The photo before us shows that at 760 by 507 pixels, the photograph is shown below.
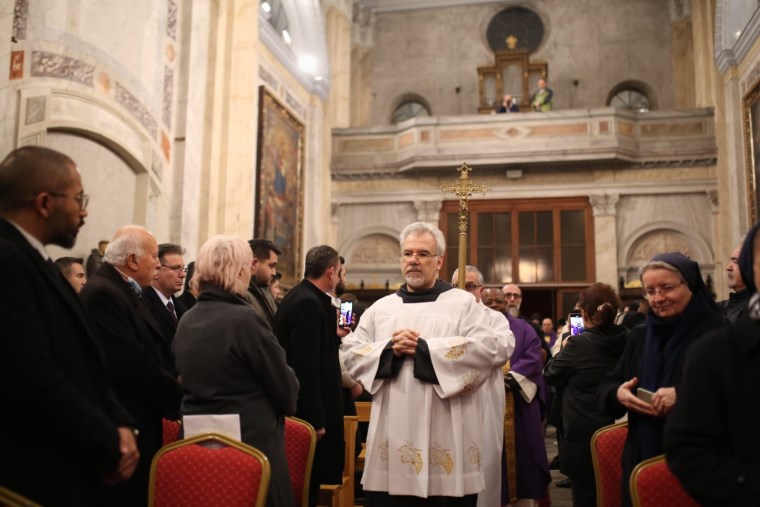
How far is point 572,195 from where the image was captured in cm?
1625

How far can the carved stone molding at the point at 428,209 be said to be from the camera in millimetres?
16719

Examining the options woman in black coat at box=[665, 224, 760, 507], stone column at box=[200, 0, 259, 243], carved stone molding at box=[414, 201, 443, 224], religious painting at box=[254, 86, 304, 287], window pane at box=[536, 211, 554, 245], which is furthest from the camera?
carved stone molding at box=[414, 201, 443, 224]

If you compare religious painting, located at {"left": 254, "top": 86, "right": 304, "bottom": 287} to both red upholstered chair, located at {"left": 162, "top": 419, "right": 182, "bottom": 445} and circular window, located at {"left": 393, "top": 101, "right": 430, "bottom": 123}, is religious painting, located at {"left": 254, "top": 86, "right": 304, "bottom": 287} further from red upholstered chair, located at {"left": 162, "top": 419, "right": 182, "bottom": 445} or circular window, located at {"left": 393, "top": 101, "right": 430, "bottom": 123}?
red upholstered chair, located at {"left": 162, "top": 419, "right": 182, "bottom": 445}

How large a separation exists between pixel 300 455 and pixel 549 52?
719 inches

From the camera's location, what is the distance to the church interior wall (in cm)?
1891

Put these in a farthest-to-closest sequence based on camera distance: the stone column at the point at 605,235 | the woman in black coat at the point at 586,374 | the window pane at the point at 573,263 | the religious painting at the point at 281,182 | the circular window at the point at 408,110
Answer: the circular window at the point at 408,110 < the window pane at the point at 573,263 < the stone column at the point at 605,235 < the religious painting at the point at 281,182 < the woman in black coat at the point at 586,374

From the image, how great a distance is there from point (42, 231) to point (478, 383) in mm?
2069

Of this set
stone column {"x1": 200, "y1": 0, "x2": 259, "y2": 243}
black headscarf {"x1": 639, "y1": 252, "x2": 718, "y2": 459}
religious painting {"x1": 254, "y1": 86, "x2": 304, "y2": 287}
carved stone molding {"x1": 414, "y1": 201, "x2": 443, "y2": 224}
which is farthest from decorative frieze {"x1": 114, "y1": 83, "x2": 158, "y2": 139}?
carved stone molding {"x1": 414, "y1": 201, "x2": 443, "y2": 224}

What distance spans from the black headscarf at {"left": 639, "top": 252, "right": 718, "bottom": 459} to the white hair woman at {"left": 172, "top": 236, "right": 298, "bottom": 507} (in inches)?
57.8

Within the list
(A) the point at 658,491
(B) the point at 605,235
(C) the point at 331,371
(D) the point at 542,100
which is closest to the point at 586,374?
(C) the point at 331,371

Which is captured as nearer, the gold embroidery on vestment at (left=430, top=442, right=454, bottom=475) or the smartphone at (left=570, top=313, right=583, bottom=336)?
the gold embroidery on vestment at (left=430, top=442, right=454, bottom=475)

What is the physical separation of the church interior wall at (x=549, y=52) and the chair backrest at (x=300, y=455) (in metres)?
17.2

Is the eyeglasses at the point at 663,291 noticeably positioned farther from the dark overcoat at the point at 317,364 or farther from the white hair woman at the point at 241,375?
the dark overcoat at the point at 317,364

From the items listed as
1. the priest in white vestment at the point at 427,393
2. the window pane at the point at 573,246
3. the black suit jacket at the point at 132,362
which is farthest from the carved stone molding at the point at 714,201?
the black suit jacket at the point at 132,362
